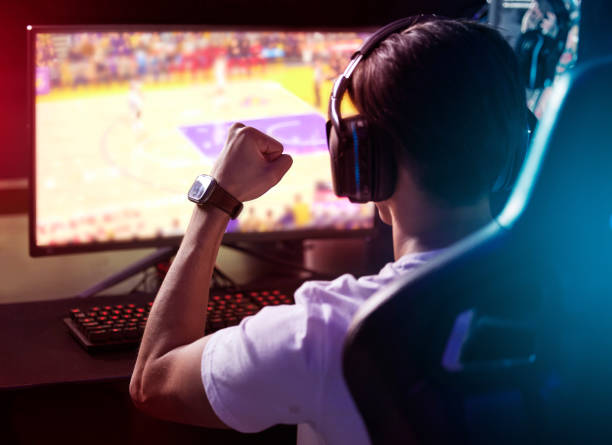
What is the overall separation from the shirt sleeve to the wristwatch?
0.23 meters

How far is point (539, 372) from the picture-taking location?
1.87ft

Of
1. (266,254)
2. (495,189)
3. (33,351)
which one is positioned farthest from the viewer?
(266,254)

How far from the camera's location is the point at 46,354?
109 centimetres

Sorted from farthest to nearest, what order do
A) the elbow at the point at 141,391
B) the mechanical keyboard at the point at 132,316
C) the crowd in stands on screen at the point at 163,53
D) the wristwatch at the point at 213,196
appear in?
the crowd in stands on screen at the point at 163,53 < the mechanical keyboard at the point at 132,316 < the wristwatch at the point at 213,196 < the elbow at the point at 141,391

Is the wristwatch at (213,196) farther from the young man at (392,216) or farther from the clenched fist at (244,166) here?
the young man at (392,216)

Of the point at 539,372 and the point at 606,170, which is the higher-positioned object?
the point at 606,170

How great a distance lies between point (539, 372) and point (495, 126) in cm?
26

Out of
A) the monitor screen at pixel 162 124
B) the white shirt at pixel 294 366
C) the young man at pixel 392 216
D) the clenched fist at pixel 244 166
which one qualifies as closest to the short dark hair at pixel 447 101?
the young man at pixel 392 216

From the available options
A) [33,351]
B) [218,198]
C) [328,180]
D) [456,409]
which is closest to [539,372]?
[456,409]

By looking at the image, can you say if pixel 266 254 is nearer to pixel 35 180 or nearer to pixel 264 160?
pixel 35 180

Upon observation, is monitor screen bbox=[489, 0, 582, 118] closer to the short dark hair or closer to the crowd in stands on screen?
the crowd in stands on screen

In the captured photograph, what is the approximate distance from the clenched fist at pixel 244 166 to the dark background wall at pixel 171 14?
55 cm

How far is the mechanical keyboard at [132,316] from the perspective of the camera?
43.5 inches

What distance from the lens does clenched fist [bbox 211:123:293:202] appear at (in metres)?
0.95
